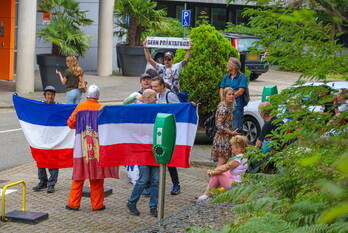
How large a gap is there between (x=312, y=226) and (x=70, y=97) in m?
8.45

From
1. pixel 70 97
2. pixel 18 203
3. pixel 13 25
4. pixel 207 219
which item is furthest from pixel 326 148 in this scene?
pixel 13 25

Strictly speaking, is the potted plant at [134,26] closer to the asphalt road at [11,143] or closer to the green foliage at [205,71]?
the asphalt road at [11,143]

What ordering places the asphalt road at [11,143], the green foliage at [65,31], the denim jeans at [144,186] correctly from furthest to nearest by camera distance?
1. the green foliage at [65,31]
2. the asphalt road at [11,143]
3. the denim jeans at [144,186]

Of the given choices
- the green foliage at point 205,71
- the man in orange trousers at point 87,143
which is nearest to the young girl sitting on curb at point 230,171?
the man in orange trousers at point 87,143

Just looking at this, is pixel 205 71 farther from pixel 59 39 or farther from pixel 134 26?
pixel 134 26

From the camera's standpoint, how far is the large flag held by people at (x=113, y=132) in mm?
9125

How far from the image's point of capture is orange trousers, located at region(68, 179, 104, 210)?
362 inches

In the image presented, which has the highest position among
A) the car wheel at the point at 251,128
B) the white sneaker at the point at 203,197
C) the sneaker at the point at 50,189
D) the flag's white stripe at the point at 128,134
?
the flag's white stripe at the point at 128,134

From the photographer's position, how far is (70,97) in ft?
39.3

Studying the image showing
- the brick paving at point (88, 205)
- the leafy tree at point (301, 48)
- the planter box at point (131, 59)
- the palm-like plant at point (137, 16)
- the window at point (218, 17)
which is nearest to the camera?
the leafy tree at point (301, 48)

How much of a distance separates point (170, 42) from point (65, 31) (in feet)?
36.6

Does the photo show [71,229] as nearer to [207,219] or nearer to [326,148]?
[207,219]

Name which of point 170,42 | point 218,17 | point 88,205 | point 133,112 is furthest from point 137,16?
point 133,112

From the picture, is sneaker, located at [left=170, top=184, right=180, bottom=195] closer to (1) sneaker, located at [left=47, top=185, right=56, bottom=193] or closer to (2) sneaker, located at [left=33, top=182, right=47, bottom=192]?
(1) sneaker, located at [left=47, top=185, right=56, bottom=193]
